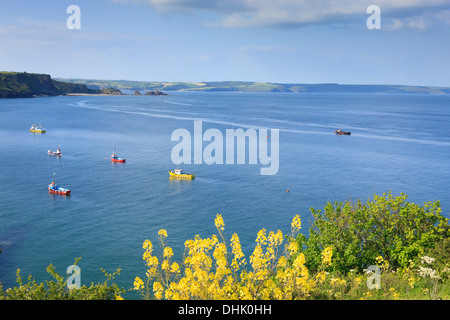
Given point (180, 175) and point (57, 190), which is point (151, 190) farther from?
point (57, 190)

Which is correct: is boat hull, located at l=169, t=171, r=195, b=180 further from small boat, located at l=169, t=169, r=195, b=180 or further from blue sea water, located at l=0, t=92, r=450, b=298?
blue sea water, located at l=0, t=92, r=450, b=298

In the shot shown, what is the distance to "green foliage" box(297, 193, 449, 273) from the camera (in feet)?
106

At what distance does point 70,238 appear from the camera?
2275 inches

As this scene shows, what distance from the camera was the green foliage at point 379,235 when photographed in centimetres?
3231

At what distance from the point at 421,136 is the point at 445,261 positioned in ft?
476

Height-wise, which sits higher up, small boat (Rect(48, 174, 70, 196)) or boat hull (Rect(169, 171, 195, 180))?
boat hull (Rect(169, 171, 195, 180))

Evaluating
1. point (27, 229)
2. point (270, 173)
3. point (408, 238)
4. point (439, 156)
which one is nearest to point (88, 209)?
point (27, 229)

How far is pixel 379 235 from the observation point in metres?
35.0

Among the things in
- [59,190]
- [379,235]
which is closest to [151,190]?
[59,190]

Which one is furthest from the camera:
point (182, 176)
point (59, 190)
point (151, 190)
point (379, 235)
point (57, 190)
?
point (182, 176)

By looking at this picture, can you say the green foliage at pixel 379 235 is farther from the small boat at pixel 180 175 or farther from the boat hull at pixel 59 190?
the boat hull at pixel 59 190

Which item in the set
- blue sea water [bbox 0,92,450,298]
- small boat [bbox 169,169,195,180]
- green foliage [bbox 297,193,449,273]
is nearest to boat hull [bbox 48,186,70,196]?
blue sea water [bbox 0,92,450,298]
